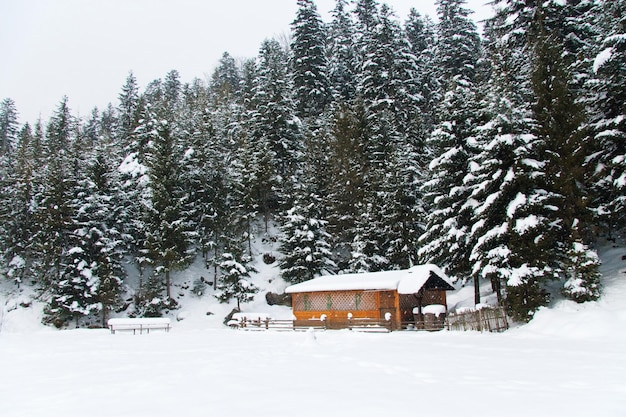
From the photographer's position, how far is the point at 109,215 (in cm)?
4297

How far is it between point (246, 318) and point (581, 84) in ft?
92.1

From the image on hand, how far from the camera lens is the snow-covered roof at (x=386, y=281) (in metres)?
27.7

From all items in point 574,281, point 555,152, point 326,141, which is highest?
point 326,141

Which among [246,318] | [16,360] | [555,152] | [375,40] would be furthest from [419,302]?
[375,40]

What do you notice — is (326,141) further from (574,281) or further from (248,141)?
(574,281)

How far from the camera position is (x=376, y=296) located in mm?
29906

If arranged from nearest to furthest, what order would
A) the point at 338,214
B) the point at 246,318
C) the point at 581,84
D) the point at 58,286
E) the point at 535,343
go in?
the point at 535,343, the point at 581,84, the point at 246,318, the point at 58,286, the point at 338,214

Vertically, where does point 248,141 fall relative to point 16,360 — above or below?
above

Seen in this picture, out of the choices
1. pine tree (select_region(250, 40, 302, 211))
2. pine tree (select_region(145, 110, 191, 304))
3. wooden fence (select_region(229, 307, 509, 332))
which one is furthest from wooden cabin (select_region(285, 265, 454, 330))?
pine tree (select_region(250, 40, 302, 211))

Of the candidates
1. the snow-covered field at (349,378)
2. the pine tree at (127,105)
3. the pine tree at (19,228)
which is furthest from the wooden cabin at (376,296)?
the pine tree at (127,105)

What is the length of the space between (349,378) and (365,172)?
32693 millimetres

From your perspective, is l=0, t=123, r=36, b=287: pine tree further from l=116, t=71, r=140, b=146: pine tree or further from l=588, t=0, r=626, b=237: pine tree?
l=588, t=0, r=626, b=237: pine tree

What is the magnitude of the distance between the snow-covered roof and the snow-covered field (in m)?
8.84

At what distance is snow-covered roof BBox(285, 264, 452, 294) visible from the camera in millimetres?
27672
